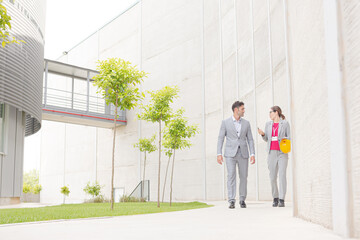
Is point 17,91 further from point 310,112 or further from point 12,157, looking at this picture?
point 310,112

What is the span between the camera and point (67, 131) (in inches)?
1101

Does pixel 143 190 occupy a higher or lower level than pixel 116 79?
lower

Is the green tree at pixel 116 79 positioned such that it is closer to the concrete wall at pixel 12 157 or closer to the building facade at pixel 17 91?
the building facade at pixel 17 91

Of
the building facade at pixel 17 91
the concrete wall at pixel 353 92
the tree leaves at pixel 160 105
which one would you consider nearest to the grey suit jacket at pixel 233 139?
the tree leaves at pixel 160 105

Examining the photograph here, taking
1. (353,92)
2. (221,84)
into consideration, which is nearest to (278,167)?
(353,92)

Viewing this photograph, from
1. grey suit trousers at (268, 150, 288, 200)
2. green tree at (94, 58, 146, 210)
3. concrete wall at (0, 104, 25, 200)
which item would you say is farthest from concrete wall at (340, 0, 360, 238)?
concrete wall at (0, 104, 25, 200)

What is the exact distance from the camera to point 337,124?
6.97ft

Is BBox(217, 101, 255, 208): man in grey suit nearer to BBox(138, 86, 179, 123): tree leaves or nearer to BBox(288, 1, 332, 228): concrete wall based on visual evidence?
BBox(288, 1, 332, 228): concrete wall

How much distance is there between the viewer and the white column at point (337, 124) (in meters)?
2.04

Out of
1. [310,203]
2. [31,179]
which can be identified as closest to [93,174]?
[310,203]

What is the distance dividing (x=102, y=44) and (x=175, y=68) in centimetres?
864

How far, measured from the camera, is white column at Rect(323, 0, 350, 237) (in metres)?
2.04

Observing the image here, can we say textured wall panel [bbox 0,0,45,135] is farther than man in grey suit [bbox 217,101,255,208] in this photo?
Yes

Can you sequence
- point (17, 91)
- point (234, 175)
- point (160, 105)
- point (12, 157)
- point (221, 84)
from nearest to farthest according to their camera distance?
1. point (234, 175)
2. point (160, 105)
3. point (17, 91)
4. point (12, 157)
5. point (221, 84)
